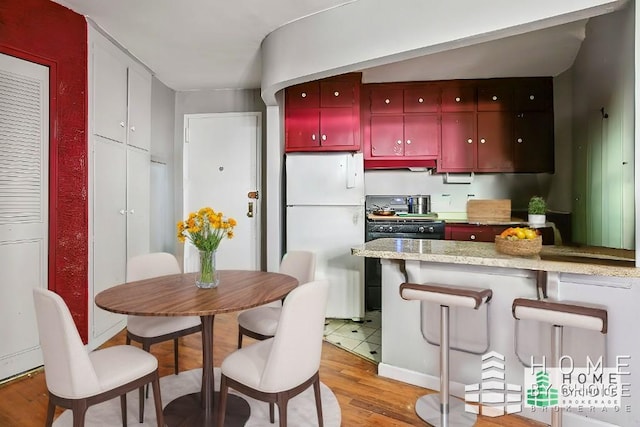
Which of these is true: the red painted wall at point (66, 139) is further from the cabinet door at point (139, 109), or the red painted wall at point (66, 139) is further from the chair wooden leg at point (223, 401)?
the chair wooden leg at point (223, 401)

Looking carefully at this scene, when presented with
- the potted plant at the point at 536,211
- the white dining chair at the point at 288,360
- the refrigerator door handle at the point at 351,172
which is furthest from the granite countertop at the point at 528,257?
the refrigerator door handle at the point at 351,172

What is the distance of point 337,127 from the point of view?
363 centimetres

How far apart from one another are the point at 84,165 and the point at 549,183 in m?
4.55

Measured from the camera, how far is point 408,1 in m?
2.39

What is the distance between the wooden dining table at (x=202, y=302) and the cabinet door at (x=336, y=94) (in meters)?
2.08

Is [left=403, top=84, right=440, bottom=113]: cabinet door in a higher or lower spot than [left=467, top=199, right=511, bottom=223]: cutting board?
higher

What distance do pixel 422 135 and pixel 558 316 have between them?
2859 mm

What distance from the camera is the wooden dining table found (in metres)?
1.59

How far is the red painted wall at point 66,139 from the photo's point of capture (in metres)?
2.58

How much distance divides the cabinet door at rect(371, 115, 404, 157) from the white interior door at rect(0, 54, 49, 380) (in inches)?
118

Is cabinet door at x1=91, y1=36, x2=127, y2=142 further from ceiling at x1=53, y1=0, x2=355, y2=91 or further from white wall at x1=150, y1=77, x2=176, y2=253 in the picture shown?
white wall at x1=150, y1=77, x2=176, y2=253

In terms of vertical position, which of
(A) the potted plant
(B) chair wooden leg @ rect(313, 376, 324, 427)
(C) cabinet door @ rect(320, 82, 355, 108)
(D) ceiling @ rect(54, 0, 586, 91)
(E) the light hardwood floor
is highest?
(D) ceiling @ rect(54, 0, 586, 91)

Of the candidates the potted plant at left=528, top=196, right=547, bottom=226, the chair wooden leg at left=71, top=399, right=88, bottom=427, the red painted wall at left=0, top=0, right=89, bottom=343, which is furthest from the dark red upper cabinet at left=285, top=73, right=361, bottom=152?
the chair wooden leg at left=71, top=399, right=88, bottom=427

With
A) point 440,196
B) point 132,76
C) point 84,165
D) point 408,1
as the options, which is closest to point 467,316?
point 408,1
